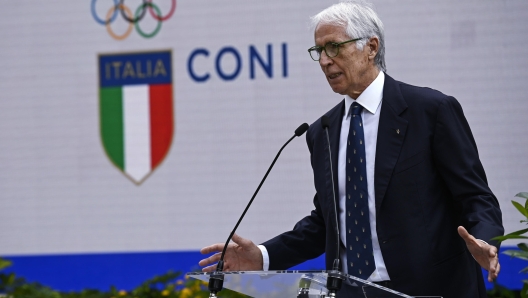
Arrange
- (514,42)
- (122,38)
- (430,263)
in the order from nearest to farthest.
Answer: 1. (430,263)
2. (514,42)
3. (122,38)

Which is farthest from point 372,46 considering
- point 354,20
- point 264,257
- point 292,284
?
point 292,284

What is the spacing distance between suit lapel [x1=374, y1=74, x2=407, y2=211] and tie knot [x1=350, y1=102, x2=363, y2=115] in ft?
0.26

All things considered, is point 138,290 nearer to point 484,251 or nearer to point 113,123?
point 113,123

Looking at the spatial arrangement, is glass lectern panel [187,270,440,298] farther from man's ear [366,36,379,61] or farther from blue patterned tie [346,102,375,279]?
man's ear [366,36,379,61]

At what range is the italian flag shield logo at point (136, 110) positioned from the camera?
4746mm

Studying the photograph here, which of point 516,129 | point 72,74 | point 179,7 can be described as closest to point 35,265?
point 72,74

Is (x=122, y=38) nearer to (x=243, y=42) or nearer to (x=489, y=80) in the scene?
(x=243, y=42)

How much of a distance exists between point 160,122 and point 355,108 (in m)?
2.53

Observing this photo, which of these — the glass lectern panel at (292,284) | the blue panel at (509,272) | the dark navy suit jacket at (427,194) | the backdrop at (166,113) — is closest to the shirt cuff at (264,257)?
the dark navy suit jacket at (427,194)

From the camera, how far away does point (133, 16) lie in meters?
4.80

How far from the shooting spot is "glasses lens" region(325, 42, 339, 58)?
236 cm

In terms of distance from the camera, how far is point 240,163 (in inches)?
182

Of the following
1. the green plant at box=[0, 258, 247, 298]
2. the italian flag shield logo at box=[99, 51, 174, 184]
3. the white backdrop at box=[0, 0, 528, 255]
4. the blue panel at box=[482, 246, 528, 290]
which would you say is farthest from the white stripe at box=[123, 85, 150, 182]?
the blue panel at box=[482, 246, 528, 290]

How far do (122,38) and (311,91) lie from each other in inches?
51.5
